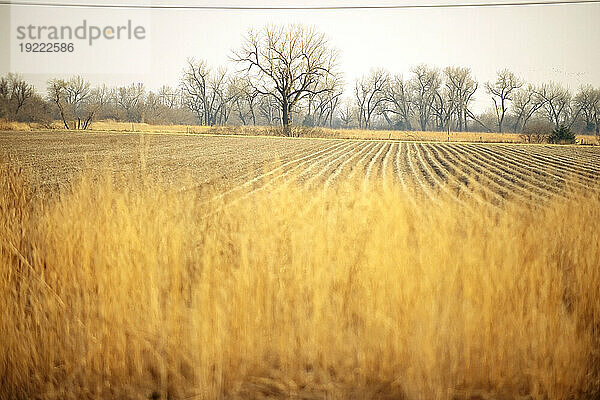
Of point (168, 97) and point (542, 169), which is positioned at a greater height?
point (168, 97)

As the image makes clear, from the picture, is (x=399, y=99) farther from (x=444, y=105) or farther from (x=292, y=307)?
(x=292, y=307)

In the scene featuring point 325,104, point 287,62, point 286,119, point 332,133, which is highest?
point 287,62

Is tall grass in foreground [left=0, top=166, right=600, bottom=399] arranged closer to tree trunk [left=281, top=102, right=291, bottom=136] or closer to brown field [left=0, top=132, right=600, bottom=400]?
brown field [left=0, top=132, right=600, bottom=400]

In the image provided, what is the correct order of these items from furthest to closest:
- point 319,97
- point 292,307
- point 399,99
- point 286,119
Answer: point 319,97, point 286,119, point 399,99, point 292,307

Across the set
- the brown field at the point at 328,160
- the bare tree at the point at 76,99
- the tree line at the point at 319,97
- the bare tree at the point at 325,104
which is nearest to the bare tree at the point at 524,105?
the tree line at the point at 319,97

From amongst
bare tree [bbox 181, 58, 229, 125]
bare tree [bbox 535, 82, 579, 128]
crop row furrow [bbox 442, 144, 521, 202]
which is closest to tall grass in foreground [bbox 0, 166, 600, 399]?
crop row furrow [bbox 442, 144, 521, 202]

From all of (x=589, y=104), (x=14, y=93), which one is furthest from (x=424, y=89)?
(x=14, y=93)

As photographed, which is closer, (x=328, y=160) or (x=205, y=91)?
(x=328, y=160)
